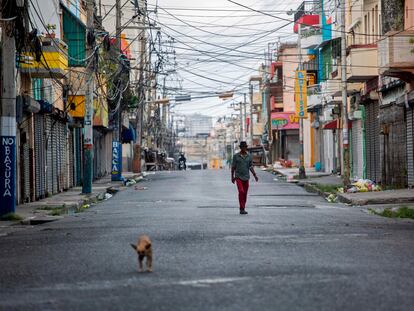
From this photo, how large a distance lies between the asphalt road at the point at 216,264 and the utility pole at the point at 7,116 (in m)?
2.69

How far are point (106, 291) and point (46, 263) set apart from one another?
3225 millimetres

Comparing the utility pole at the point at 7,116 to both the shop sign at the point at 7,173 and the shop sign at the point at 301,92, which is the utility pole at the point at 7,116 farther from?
the shop sign at the point at 301,92

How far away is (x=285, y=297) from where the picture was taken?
9.45 meters

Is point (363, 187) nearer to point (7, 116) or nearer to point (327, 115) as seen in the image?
point (7, 116)

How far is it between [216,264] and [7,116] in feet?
44.1

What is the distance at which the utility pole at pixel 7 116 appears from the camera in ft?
78.3

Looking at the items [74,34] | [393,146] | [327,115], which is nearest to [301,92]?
[327,115]

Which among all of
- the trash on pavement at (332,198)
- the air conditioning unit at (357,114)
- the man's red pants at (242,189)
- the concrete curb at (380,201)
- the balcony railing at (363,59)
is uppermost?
the balcony railing at (363,59)

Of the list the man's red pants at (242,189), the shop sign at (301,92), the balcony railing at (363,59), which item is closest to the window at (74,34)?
the balcony railing at (363,59)

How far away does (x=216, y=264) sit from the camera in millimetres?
12242

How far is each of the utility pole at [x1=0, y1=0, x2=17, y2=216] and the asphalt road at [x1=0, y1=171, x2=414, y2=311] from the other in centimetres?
269

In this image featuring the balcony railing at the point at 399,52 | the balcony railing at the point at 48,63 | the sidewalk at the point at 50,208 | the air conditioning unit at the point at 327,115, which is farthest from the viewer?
the air conditioning unit at the point at 327,115

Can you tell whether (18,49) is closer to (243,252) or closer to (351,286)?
(243,252)

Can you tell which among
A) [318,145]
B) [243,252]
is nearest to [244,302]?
[243,252]
